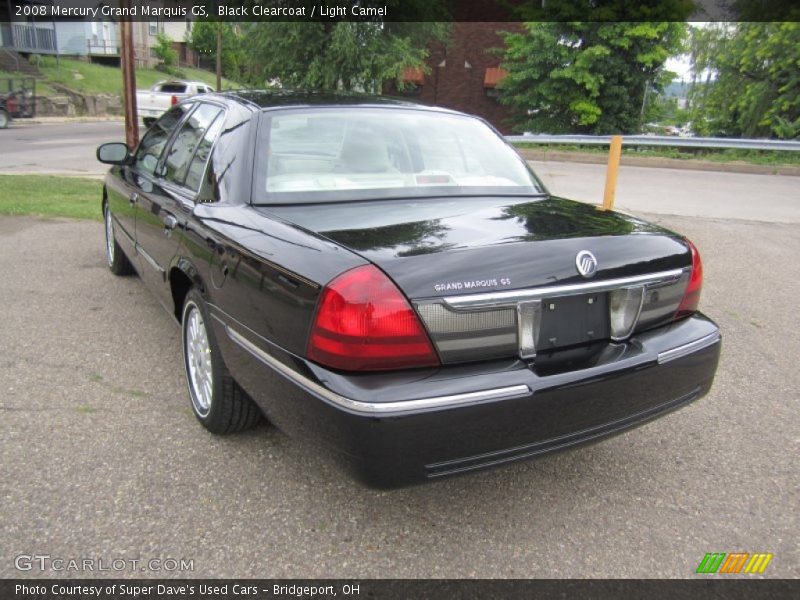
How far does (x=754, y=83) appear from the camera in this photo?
21.3 metres

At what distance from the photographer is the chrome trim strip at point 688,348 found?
2.47m

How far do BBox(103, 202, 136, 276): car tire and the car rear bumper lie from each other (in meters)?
3.33

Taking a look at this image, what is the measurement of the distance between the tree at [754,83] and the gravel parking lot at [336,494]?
19772 mm

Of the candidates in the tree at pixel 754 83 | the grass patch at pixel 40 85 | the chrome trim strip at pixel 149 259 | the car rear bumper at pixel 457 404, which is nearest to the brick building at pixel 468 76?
the tree at pixel 754 83

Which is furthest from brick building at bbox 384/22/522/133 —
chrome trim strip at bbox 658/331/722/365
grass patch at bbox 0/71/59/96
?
chrome trim strip at bbox 658/331/722/365

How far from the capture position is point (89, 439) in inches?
118

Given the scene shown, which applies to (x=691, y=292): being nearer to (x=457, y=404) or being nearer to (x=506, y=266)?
(x=506, y=266)

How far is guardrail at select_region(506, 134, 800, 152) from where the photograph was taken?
15.7 m

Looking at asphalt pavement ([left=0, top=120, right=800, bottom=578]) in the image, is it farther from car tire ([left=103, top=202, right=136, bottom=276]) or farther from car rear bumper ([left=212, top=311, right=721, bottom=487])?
car tire ([left=103, top=202, right=136, bottom=276])

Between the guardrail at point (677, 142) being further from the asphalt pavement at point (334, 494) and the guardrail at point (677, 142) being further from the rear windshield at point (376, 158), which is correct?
the rear windshield at point (376, 158)
